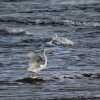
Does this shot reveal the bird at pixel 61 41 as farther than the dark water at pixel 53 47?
Yes

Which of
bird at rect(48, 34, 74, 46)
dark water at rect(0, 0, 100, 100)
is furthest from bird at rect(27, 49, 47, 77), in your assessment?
bird at rect(48, 34, 74, 46)

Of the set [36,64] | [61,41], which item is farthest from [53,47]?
[36,64]

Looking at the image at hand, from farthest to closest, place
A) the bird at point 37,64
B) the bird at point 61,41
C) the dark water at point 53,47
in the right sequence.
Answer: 1. the bird at point 61,41
2. the bird at point 37,64
3. the dark water at point 53,47

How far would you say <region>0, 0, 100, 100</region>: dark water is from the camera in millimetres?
11562

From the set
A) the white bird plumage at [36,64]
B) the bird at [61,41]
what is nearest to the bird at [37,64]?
the white bird plumage at [36,64]

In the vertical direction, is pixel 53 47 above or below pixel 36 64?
below

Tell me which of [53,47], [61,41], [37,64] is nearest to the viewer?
[37,64]

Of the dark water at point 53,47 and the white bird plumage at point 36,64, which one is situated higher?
the white bird plumage at point 36,64

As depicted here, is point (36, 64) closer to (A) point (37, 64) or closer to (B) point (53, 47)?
(A) point (37, 64)

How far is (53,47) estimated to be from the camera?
1533cm

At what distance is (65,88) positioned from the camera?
38.3 ft

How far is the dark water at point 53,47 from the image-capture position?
11562 mm

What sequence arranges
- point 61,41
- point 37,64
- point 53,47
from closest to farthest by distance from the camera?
point 37,64 < point 53,47 < point 61,41

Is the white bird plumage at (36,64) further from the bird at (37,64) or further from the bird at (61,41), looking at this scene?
the bird at (61,41)
